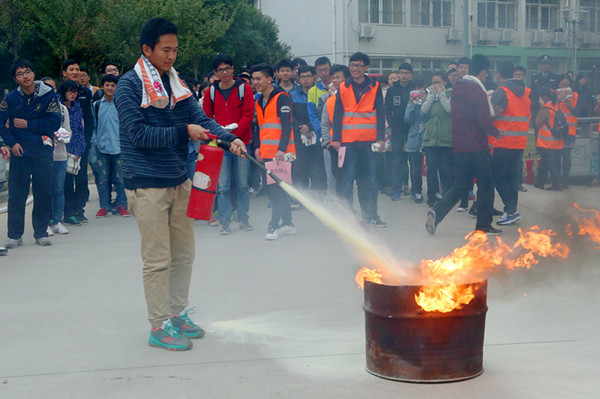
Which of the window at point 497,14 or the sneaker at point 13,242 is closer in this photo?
the sneaker at point 13,242

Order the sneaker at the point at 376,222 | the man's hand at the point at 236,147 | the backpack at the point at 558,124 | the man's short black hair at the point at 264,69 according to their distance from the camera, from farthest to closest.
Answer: the backpack at the point at 558,124 < the sneaker at the point at 376,222 < the man's short black hair at the point at 264,69 < the man's hand at the point at 236,147

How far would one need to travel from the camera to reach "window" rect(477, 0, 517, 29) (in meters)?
44.0

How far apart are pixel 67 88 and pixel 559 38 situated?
135 ft

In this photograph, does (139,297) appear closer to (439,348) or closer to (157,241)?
(157,241)

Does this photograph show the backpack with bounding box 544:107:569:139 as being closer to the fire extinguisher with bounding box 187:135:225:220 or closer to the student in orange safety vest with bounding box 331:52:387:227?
the student in orange safety vest with bounding box 331:52:387:227

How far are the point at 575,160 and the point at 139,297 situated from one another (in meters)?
9.85

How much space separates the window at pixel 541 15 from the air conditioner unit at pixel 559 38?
47cm

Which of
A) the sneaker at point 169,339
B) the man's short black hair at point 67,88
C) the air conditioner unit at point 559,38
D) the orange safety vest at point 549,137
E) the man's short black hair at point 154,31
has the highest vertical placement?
the air conditioner unit at point 559,38

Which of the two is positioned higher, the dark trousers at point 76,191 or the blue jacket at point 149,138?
the blue jacket at point 149,138

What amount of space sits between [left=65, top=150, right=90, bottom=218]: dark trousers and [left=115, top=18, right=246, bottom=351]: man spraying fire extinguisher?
5.74 metres

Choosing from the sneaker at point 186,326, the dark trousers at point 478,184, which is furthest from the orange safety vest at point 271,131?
the sneaker at point 186,326

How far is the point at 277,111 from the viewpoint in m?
9.32

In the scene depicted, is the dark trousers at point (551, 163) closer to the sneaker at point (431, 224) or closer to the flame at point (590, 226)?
the flame at point (590, 226)

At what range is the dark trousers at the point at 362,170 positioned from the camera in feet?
32.0
